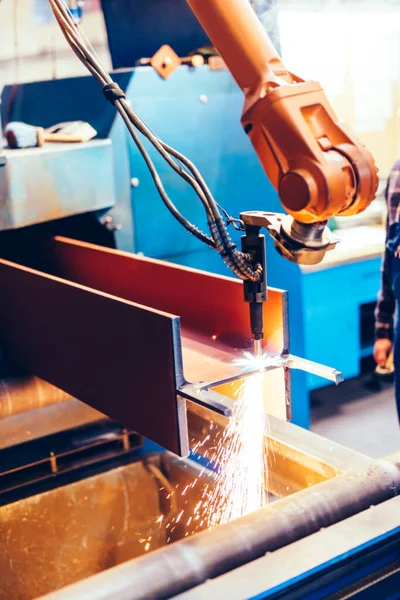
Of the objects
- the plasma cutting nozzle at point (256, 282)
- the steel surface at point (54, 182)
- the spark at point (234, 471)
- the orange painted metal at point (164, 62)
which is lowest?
the spark at point (234, 471)

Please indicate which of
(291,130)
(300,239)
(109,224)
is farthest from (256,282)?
(109,224)

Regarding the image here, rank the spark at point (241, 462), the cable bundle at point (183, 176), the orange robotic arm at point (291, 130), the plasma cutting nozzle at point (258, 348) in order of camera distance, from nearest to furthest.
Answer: the orange robotic arm at point (291, 130) → the cable bundle at point (183, 176) → the plasma cutting nozzle at point (258, 348) → the spark at point (241, 462)

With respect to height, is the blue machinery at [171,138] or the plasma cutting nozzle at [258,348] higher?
the blue machinery at [171,138]

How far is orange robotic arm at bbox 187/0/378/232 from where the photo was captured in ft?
2.44

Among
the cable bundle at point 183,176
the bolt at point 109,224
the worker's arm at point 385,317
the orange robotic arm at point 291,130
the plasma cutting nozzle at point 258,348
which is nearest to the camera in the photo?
the orange robotic arm at point 291,130

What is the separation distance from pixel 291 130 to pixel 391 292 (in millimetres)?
1457

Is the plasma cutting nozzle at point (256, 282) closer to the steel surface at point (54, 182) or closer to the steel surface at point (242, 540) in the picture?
the steel surface at point (242, 540)

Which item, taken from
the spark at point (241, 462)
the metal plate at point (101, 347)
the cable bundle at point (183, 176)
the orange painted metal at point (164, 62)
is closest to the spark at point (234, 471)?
the spark at point (241, 462)

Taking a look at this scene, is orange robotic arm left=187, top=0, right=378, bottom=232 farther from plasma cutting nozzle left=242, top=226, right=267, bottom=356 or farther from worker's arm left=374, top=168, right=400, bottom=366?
worker's arm left=374, top=168, right=400, bottom=366

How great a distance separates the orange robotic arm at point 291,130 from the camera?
29.3 inches

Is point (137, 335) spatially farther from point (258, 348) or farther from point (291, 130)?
point (291, 130)

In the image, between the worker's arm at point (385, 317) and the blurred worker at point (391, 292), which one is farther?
the worker's arm at point (385, 317)

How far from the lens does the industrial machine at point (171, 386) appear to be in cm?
79

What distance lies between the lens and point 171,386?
3.25 feet
